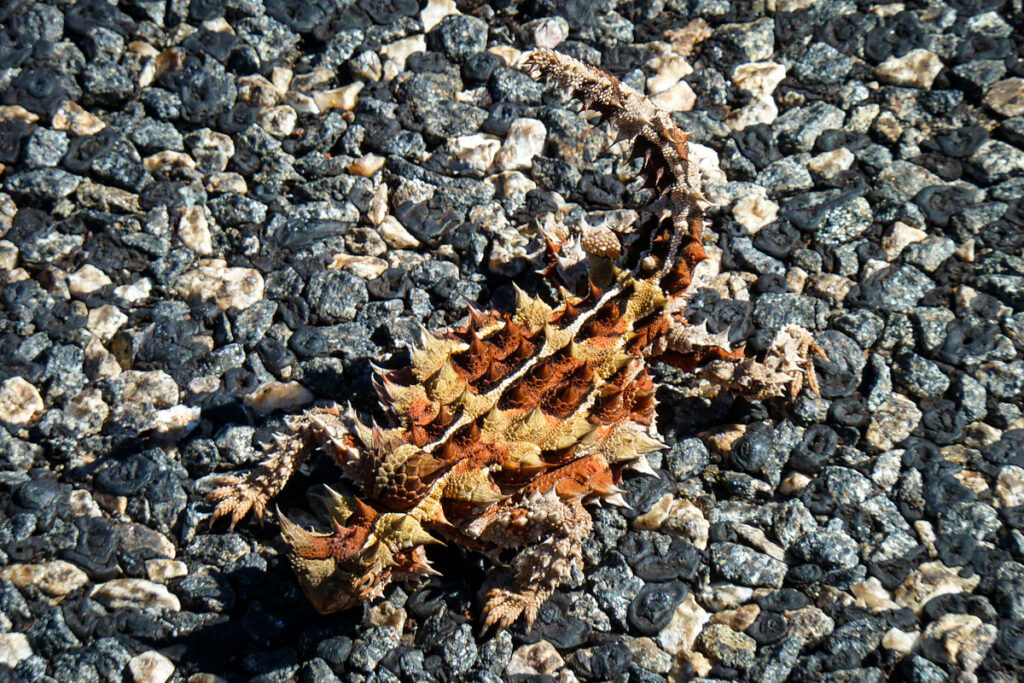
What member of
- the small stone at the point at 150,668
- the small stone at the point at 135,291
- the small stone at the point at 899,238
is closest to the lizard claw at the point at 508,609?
the small stone at the point at 150,668

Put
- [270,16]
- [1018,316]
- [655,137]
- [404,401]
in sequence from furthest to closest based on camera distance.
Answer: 1. [270,16]
2. [1018,316]
3. [655,137]
4. [404,401]

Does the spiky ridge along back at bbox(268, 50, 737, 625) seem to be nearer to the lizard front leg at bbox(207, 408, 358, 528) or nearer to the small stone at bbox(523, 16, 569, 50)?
the lizard front leg at bbox(207, 408, 358, 528)

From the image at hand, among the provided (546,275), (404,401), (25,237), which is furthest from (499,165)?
(25,237)

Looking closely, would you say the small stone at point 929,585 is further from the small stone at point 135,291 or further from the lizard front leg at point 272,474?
the small stone at point 135,291

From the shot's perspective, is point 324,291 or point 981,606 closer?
point 981,606

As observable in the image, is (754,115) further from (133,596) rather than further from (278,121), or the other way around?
(133,596)

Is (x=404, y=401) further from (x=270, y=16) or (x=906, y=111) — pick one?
(x=906, y=111)

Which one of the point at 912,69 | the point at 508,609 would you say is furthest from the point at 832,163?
the point at 508,609
